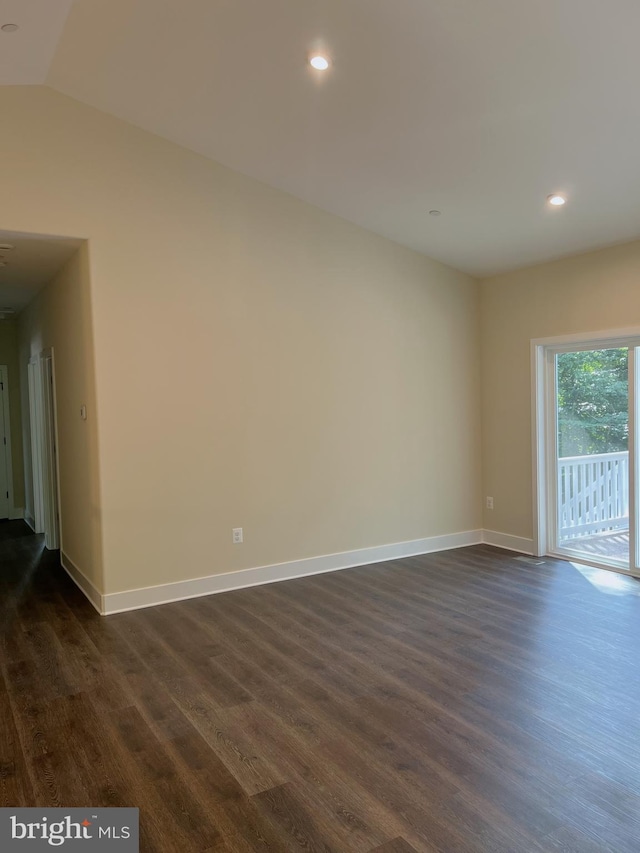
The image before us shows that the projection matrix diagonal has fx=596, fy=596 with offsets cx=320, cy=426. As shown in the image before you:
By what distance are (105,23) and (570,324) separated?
4.14 metres

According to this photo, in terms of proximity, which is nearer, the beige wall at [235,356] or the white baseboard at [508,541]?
the beige wall at [235,356]

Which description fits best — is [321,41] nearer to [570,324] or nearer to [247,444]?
[247,444]

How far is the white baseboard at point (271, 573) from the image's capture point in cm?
430

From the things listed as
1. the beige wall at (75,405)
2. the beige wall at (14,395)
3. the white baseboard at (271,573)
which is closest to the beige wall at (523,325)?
the white baseboard at (271,573)

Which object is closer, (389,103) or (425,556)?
(389,103)

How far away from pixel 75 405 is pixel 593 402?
4.37 metres

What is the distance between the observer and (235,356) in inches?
186

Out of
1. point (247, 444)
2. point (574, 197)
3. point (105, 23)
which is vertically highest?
point (105, 23)

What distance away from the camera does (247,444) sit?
4789 millimetres

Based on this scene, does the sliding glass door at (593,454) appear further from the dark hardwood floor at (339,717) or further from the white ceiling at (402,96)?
the white ceiling at (402,96)

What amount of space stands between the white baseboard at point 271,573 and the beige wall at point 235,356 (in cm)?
8

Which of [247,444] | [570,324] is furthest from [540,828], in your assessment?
[570,324]

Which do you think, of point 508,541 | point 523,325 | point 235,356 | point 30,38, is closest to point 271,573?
point 235,356

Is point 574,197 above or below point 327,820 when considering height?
above
